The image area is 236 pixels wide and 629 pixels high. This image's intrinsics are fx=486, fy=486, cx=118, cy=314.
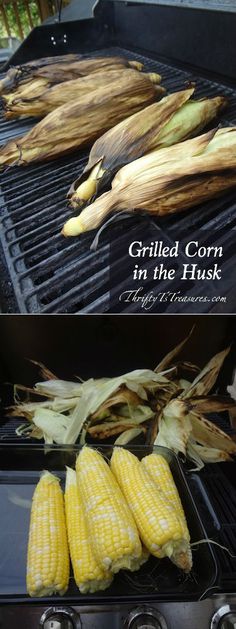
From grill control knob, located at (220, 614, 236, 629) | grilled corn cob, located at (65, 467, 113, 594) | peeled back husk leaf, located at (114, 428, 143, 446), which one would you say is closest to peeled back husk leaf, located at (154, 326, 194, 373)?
peeled back husk leaf, located at (114, 428, 143, 446)

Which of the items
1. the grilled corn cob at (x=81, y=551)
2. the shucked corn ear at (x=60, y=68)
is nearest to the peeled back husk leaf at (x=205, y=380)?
the grilled corn cob at (x=81, y=551)

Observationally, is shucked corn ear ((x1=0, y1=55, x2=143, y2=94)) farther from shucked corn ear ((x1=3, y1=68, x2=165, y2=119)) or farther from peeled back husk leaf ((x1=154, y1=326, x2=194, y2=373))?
peeled back husk leaf ((x1=154, y1=326, x2=194, y2=373))

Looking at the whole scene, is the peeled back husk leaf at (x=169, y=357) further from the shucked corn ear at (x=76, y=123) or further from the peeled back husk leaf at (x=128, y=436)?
the shucked corn ear at (x=76, y=123)

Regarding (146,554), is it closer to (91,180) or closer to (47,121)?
(91,180)

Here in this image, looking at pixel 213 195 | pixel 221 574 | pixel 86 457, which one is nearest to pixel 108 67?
pixel 213 195

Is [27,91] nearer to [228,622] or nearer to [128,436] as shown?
[128,436]

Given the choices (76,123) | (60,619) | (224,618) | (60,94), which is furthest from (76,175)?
(224,618)
